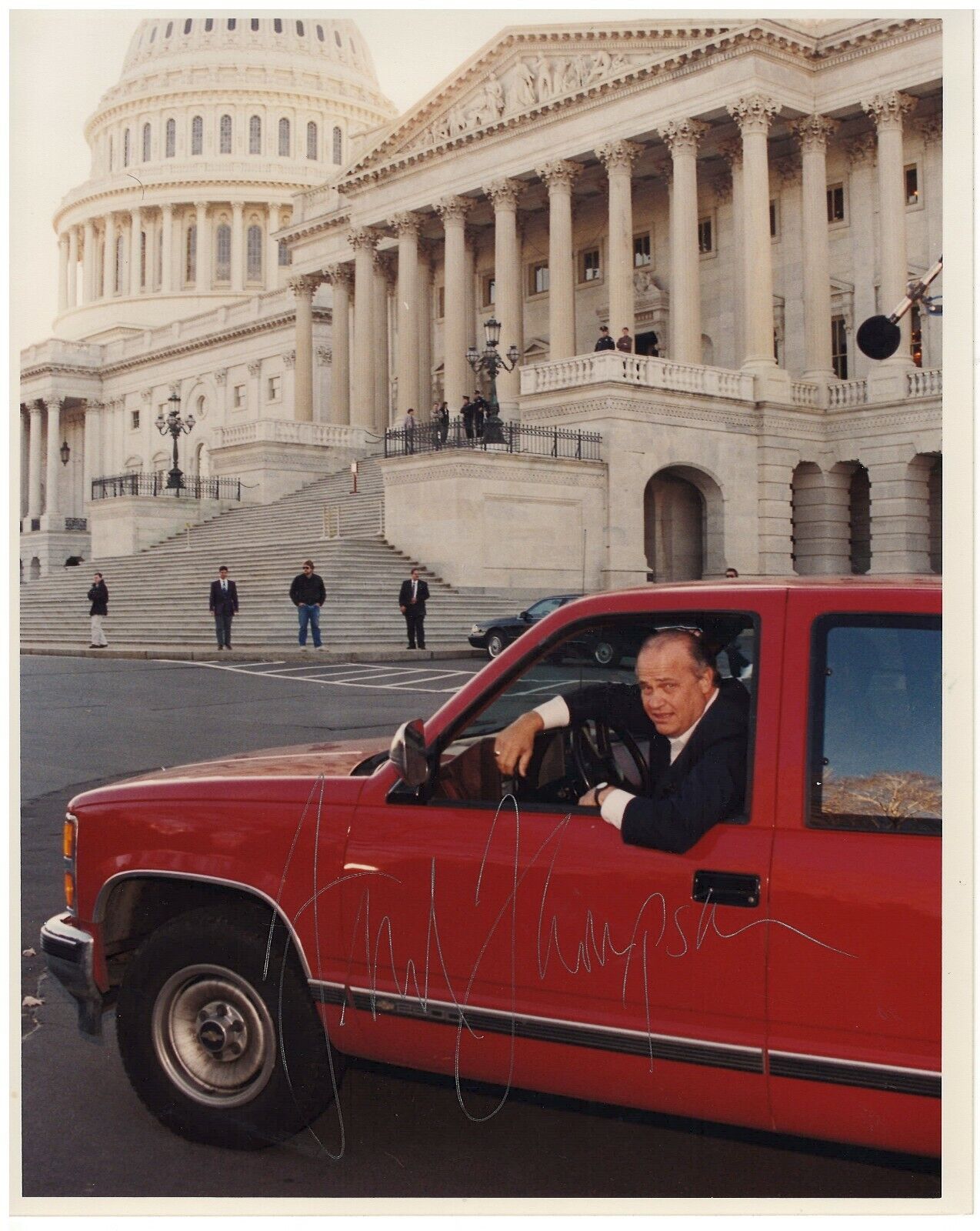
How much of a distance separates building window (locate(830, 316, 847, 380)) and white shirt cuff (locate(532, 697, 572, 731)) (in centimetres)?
4398

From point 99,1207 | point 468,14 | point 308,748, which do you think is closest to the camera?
point 99,1207

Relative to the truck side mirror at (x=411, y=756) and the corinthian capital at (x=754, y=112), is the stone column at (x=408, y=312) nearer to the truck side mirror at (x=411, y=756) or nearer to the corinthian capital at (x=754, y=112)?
the corinthian capital at (x=754, y=112)

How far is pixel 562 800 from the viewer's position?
15.2 feet

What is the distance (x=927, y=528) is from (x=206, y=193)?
249 feet

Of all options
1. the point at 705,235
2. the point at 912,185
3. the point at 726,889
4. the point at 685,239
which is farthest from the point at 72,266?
the point at 726,889

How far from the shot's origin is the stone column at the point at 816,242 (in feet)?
144

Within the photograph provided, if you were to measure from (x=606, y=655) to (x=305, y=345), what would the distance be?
5964 cm

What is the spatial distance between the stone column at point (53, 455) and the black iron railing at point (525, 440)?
54.3 m

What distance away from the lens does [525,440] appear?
40500mm

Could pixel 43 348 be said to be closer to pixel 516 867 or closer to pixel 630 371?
pixel 630 371

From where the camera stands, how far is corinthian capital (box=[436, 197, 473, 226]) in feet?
170

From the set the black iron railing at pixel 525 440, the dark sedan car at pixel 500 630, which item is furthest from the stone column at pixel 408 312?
the dark sedan car at pixel 500 630

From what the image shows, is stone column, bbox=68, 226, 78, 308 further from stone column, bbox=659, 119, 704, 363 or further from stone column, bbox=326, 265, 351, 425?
stone column, bbox=659, 119, 704, 363

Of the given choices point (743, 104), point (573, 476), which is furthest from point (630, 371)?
point (743, 104)
